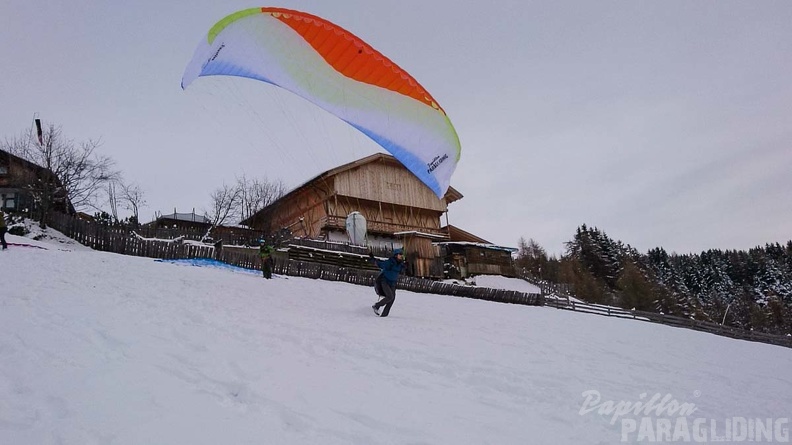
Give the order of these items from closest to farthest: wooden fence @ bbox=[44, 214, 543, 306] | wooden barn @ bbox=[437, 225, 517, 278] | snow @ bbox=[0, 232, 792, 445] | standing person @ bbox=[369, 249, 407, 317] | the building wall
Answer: snow @ bbox=[0, 232, 792, 445], standing person @ bbox=[369, 249, 407, 317], wooden fence @ bbox=[44, 214, 543, 306], wooden barn @ bbox=[437, 225, 517, 278], the building wall

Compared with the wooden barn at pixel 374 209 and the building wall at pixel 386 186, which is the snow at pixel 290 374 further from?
the building wall at pixel 386 186

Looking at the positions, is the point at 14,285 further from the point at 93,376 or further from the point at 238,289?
the point at 93,376

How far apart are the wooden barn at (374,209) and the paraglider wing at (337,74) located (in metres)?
17.7

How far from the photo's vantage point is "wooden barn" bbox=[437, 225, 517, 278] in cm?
3328

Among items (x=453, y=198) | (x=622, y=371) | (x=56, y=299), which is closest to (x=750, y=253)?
(x=453, y=198)

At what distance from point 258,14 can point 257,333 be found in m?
7.89

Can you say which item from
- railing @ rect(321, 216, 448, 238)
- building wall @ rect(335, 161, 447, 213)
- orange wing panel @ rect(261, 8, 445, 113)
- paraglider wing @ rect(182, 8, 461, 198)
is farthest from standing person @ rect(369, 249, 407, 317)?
building wall @ rect(335, 161, 447, 213)

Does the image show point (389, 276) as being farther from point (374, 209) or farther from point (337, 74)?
point (374, 209)

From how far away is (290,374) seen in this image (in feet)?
14.9

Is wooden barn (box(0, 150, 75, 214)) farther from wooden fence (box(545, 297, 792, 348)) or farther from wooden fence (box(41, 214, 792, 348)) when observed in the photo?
wooden fence (box(545, 297, 792, 348))

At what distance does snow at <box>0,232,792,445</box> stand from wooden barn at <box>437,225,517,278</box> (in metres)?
23.0

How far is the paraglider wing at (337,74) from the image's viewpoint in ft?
34.1

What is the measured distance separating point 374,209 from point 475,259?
30.2ft

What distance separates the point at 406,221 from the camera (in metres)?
36.3
